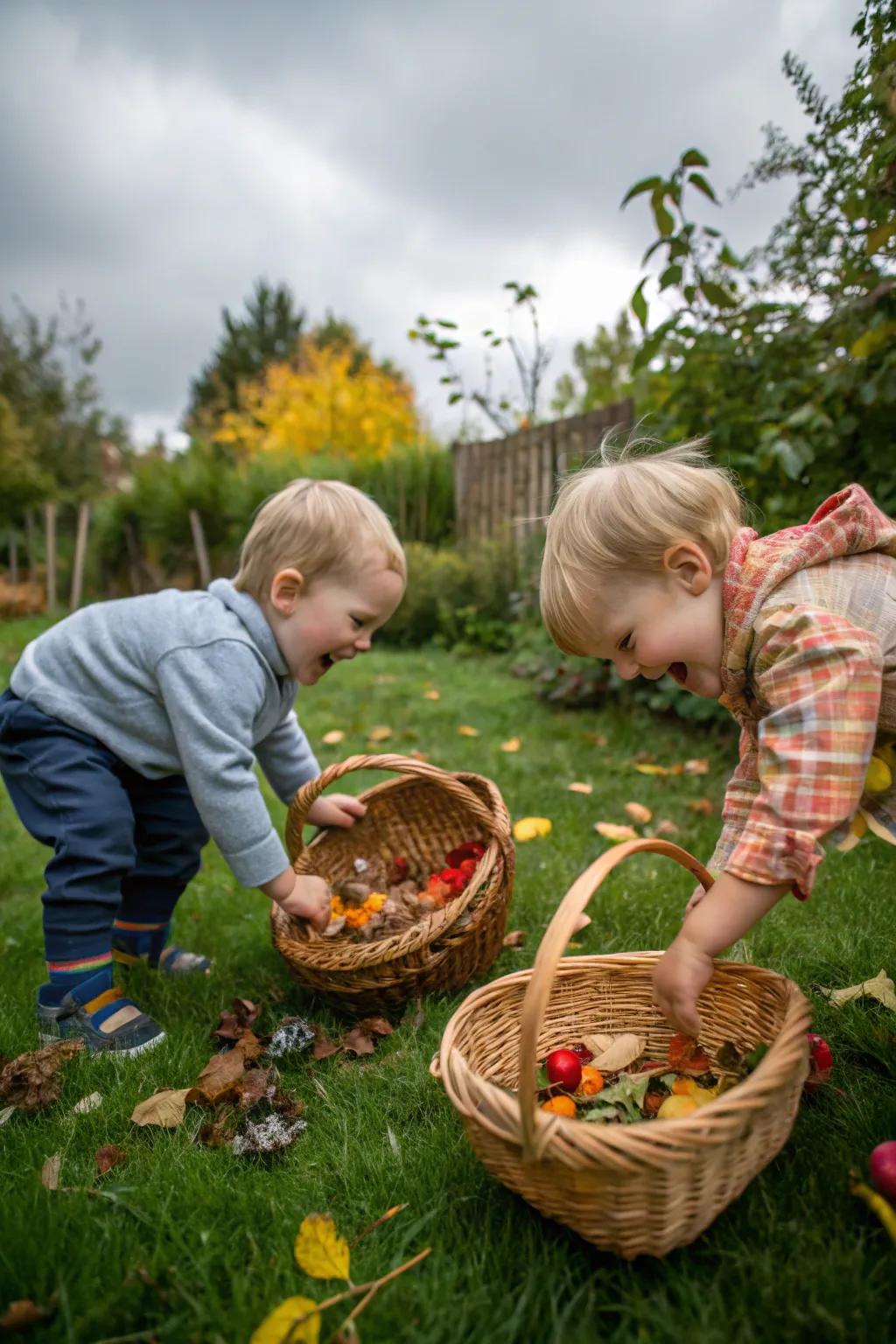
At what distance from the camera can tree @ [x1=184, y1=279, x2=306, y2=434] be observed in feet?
118

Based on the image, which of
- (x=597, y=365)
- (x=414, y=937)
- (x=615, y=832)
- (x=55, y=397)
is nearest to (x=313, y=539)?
(x=414, y=937)

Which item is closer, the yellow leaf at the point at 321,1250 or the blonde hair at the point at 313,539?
the yellow leaf at the point at 321,1250

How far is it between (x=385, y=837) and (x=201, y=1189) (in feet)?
4.40

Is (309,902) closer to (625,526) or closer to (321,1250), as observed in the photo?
(321,1250)

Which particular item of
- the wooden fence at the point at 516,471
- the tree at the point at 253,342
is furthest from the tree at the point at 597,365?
the tree at the point at 253,342

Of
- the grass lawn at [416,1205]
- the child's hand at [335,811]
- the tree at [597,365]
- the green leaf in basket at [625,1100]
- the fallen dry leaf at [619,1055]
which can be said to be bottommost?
the grass lawn at [416,1205]

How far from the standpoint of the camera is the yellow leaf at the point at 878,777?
1559 millimetres

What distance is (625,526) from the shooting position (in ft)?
4.94

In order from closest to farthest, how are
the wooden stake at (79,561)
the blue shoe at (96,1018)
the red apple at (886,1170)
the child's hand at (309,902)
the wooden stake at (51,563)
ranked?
the red apple at (886,1170)
the blue shoe at (96,1018)
the child's hand at (309,902)
the wooden stake at (79,561)
the wooden stake at (51,563)

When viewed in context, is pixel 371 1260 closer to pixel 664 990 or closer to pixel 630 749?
pixel 664 990

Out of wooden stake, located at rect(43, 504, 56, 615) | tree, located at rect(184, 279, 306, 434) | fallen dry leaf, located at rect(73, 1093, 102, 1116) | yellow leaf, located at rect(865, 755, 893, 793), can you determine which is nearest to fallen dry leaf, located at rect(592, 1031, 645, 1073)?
yellow leaf, located at rect(865, 755, 893, 793)

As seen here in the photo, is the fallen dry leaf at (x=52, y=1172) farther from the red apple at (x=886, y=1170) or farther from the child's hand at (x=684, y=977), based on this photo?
the red apple at (x=886, y=1170)

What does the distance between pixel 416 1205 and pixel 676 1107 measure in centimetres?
45

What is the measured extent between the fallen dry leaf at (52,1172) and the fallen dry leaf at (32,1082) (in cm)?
20
